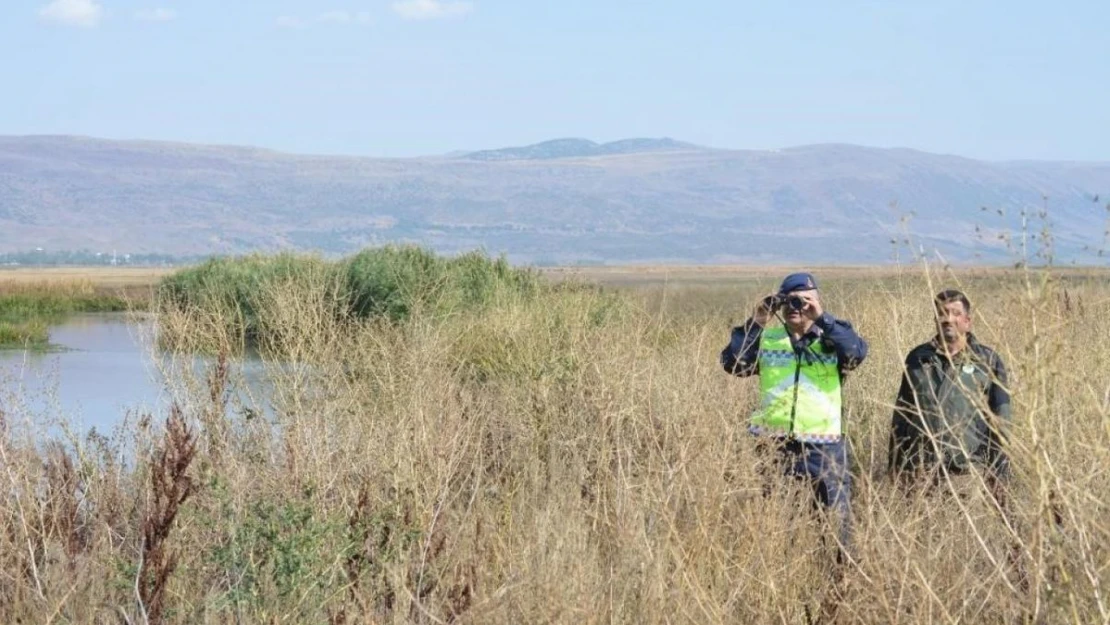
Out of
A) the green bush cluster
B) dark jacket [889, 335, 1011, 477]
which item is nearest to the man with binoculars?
dark jacket [889, 335, 1011, 477]

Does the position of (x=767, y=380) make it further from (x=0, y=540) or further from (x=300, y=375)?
Answer: (x=300, y=375)

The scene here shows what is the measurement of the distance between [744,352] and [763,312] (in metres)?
0.23

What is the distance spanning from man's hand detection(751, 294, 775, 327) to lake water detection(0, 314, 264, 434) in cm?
464

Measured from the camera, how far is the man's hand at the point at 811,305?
868 cm

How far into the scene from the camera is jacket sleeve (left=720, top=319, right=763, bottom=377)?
9.05 m

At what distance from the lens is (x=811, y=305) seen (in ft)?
28.5

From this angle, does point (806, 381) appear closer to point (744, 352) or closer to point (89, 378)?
point (744, 352)

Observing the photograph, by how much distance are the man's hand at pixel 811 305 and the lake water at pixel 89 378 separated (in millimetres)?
4976

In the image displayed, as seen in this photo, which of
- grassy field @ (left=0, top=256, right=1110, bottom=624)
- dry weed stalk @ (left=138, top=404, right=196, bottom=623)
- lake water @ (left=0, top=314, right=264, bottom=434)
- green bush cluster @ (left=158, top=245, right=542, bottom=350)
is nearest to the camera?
grassy field @ (left=0, top=256, right=1110, bottom=624)

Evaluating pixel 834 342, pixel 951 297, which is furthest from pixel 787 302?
pixel 951 297

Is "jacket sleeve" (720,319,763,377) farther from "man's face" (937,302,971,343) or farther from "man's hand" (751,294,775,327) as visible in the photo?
"man's face" (937,302,971,343)

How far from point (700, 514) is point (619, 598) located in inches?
25.9

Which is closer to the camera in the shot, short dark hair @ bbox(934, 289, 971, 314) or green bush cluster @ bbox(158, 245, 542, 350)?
short dark hair @ bbox(934, 289, 971, 314)

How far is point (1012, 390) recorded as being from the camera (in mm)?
5059
